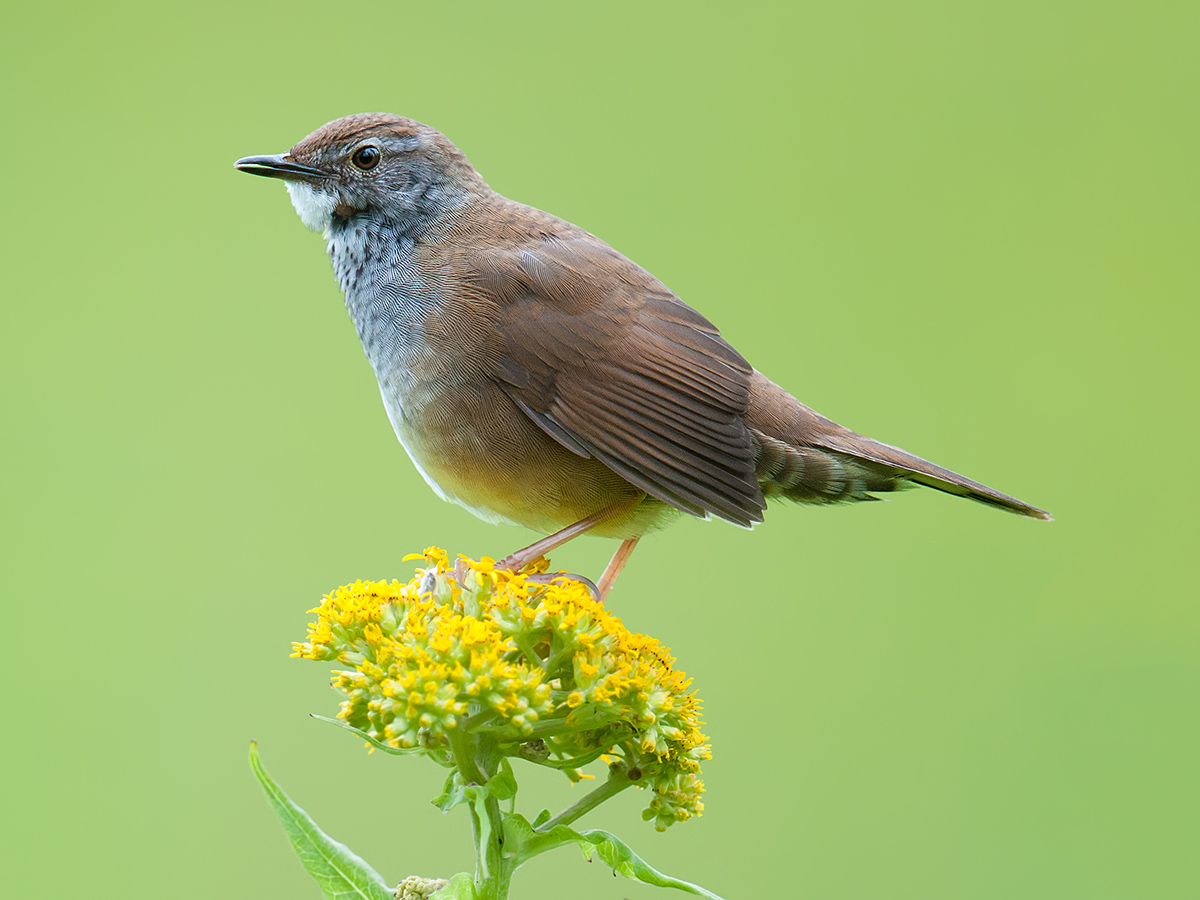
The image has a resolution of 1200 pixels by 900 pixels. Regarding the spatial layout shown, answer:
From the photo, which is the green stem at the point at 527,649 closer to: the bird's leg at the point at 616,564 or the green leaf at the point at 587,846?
the green leaf at the point at 587,846

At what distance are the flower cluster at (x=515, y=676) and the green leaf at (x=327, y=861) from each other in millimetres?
191

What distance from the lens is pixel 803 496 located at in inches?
128

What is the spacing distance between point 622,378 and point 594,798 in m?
1.26

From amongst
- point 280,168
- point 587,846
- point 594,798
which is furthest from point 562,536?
point 280,168

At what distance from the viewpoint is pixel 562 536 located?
9.61 feet

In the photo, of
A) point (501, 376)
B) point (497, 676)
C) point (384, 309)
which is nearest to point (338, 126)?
point (384, 309)

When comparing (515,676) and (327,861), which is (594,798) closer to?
(515,676)

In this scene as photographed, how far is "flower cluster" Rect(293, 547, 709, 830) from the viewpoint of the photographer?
74.6 inches

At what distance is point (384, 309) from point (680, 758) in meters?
1.58

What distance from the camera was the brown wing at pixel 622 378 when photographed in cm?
284

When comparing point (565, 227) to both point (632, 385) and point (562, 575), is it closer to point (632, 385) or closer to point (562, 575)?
point (632, 385)

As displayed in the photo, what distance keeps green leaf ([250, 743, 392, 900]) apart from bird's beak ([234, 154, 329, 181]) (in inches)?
77.9

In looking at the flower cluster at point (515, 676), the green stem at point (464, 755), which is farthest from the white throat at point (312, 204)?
the green stem at point (464, 755)

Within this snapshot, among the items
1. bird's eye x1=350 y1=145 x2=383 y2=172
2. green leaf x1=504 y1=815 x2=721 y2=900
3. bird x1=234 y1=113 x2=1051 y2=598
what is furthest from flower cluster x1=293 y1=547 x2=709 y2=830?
bird's eye x1=350 y1=145 x2=383 y2=172
